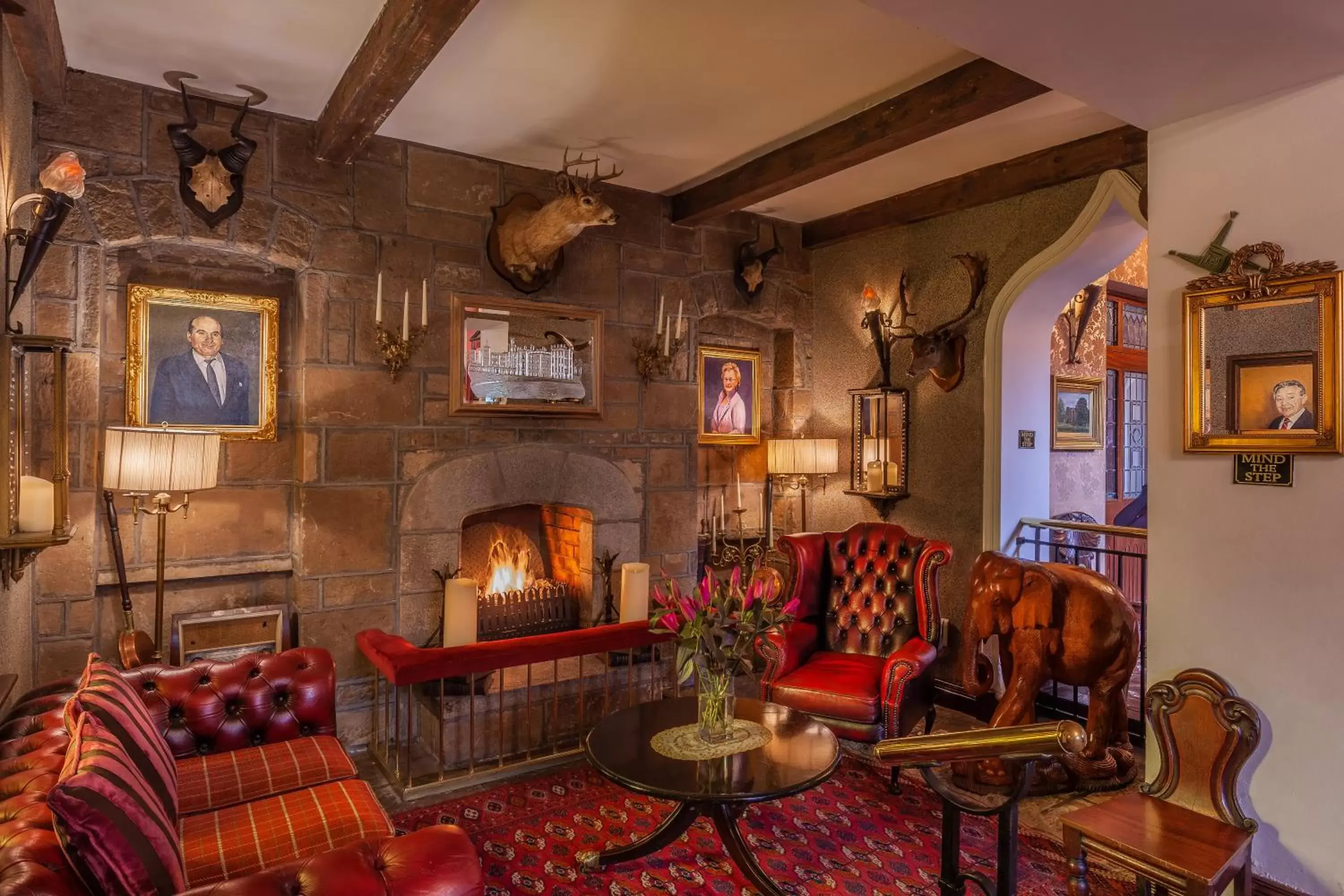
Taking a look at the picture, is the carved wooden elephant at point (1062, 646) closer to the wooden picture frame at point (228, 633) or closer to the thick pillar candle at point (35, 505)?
the wooden picture frame at point (228, 633)

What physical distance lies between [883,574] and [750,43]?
2.43 meters

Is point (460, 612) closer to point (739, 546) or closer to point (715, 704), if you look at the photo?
point (715, 704)

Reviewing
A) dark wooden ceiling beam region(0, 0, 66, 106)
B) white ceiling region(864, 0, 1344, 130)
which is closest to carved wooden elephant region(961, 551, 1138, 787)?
white ceiling region(864, 0, 1344, 130)

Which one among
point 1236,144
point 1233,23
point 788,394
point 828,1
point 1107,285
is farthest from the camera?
point 1107,285

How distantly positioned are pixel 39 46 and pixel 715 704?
3.13 meters

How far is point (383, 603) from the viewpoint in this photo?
387 cm

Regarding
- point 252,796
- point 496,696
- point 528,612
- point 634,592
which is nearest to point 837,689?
point 634,592

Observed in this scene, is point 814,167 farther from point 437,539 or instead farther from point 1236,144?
point 437,539

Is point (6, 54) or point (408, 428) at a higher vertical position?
point (6, 54)

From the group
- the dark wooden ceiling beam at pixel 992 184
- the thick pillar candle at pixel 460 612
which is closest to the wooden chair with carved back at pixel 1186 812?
the dark wooden ceiling beam at pixel 992 184

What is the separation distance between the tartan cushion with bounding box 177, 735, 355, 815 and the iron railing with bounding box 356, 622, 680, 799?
597 mm

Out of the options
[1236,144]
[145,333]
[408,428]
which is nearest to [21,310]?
[145,333]

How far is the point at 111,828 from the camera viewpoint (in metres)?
1.31

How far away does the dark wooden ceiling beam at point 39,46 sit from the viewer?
239 centimetres
